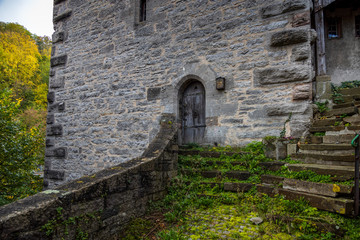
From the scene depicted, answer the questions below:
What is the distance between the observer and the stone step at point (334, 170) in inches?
115

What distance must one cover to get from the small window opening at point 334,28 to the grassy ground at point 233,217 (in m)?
8.77

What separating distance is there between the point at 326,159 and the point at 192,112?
3.17 m

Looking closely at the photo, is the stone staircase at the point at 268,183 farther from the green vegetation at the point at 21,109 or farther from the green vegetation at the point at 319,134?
the green vegetation at the point at 21,109

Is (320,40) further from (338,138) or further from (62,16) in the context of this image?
(62,16)

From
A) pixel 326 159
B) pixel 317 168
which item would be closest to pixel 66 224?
pixel 317 168

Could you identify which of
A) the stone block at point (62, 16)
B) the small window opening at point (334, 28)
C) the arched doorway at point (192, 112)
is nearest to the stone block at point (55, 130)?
the stone block at point (62, 16)

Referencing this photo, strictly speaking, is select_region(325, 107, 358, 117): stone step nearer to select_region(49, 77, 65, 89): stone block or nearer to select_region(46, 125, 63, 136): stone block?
select_region(46, 125, 63, 136): stone block

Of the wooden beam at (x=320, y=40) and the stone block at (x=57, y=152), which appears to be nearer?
the stone block at (x=57, y=152)

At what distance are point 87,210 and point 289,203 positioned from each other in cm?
226

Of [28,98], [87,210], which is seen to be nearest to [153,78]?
[87,210]

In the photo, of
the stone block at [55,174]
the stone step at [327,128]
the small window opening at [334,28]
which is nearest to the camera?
the stone step at [327,128]

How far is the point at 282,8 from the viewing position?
484 centimetres

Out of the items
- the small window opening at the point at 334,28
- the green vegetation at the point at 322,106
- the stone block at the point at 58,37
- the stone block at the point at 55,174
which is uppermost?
the small window opening at the point at 334,28

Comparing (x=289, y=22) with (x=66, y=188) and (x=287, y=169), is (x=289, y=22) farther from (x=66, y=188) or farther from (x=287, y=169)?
(x=66, y=188)
